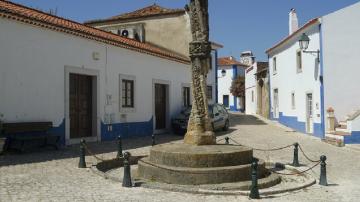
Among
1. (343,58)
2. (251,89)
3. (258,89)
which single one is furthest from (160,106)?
(251,89)

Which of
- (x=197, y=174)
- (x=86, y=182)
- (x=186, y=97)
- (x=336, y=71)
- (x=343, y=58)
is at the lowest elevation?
(x=86, y=182)

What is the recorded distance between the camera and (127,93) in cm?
1744

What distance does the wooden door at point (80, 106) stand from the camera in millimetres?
14602

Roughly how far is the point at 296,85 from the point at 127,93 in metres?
9.53

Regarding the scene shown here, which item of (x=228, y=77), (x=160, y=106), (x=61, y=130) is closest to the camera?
(x=61, y=130)

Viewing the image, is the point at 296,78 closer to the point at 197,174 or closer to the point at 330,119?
the point at 330,119

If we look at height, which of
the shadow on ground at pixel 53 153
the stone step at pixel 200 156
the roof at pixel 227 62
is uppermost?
the roof at pixel 227 62

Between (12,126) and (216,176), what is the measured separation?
6.19 m

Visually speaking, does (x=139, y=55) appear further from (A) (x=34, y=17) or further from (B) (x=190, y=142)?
(B) (x=190, y=142)

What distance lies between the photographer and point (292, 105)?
23.5 metres

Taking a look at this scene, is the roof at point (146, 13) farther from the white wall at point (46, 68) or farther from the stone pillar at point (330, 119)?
the stone pillar at point (330, 119)

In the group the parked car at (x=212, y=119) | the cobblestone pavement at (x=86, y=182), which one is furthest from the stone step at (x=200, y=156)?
the parked car at (x=212, y=119)

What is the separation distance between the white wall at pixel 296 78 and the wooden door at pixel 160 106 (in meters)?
6.86

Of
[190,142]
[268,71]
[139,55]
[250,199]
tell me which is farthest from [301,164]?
[268,71]
